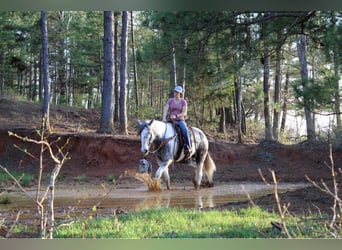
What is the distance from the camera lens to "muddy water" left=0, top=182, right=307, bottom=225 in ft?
19.2

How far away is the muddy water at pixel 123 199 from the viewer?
5.85 metres

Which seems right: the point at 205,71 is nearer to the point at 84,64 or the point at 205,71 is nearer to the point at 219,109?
the point at 219,109

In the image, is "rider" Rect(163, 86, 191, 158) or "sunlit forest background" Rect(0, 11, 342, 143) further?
"rider" Rect(163, 86, 191, 158)

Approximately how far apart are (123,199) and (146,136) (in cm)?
99

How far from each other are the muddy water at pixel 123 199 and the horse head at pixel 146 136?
759mm

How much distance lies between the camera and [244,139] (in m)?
15.6

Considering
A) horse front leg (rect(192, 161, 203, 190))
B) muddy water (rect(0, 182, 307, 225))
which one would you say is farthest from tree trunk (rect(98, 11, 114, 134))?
horse front leg (rect(192, 161, 203, 190))

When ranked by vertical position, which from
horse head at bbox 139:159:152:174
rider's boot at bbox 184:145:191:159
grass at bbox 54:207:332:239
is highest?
rider's boot at bbox 184:145:191:159

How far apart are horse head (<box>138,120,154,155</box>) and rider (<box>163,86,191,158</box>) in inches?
19.6

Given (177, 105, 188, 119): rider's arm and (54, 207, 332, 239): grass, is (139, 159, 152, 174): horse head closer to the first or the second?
(177, 105, 188, 119): rider's arm

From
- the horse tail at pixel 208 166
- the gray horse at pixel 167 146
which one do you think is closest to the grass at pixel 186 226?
the gray horse at pixel 167 146

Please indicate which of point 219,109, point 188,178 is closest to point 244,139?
point 219,109

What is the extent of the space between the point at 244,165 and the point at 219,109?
17.1 ft

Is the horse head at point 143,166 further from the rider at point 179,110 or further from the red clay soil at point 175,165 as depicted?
the red clay soil at point 175,165
